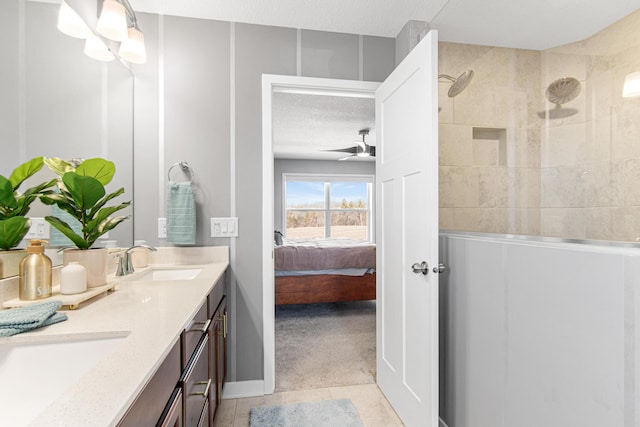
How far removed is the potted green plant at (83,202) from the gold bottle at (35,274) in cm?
11

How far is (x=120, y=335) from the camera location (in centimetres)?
83

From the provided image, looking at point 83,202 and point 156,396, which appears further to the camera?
point 83,202

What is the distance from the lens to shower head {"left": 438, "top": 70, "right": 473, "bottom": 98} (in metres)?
1.61

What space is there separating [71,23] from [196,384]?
1.63 metres

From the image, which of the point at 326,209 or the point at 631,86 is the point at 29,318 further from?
the point at 326,209

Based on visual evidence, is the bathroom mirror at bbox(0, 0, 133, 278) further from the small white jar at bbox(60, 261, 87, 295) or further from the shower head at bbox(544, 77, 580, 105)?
the shower head at bbox(544, 77, 580, 105)

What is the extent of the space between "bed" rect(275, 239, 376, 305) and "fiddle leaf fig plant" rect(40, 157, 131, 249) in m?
2.42

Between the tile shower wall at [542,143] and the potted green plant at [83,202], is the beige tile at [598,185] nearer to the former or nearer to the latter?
the tile shower wall at [542,143]

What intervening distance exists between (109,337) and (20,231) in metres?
0.57

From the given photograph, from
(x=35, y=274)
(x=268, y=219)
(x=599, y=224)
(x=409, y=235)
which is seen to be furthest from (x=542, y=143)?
(x=35, y=274)

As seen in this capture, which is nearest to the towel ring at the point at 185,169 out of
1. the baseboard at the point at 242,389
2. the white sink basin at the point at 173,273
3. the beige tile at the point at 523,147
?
the white sink basin at the point at 173,273

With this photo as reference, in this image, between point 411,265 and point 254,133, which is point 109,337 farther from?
point 254,133

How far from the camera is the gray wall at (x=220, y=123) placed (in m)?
1.92

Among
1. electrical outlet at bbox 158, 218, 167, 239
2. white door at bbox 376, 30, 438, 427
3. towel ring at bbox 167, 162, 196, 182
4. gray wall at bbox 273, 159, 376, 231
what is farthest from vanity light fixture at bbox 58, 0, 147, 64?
gray wall at bbox 273, 159, 376, 231
